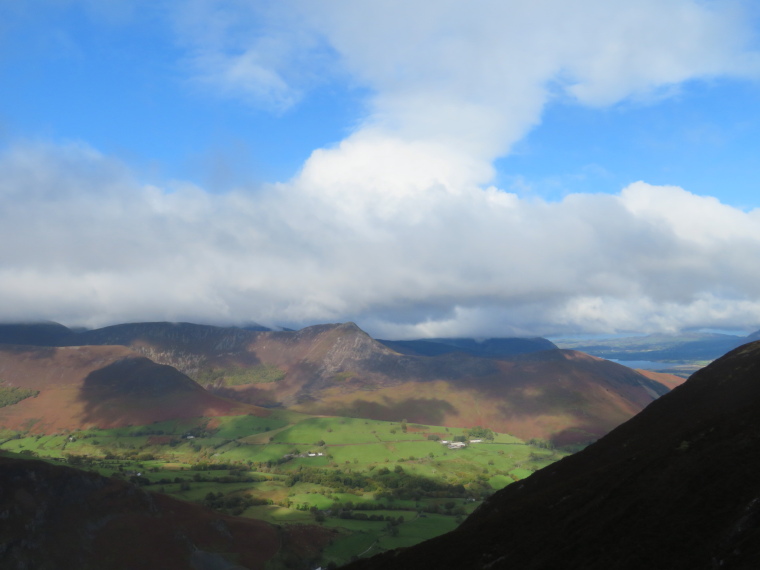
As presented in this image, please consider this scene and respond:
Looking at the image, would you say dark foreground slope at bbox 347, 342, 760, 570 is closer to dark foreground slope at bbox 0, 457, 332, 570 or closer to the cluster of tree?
dark foreground slope at bbox 0, 457, 332, 570

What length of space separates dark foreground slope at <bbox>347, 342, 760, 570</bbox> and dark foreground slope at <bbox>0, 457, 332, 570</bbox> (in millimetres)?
69921

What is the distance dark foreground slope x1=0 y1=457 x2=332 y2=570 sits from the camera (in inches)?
4316

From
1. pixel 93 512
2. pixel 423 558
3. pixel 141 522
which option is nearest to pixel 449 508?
pixel 141 522

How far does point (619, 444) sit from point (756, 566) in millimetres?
50328

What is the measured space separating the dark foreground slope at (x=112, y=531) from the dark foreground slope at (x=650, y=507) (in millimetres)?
69921

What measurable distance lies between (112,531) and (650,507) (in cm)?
12404

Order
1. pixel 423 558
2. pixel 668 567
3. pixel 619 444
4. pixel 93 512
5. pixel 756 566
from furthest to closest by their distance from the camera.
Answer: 1. pixel 93 512
2. pixel 619 444
3. pixel 423 558
4. pixel 668 567
5. pixel 756 566

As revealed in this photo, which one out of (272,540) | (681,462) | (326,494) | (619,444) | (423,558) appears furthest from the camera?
(326,494)

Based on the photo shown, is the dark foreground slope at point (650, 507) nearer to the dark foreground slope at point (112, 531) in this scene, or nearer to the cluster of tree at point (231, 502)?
the dark foreground slope at point (112, 531)

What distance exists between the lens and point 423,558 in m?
61.8

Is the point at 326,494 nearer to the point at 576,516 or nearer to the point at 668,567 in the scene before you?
the point at 576,516

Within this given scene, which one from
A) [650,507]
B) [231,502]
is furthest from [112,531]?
[650,507]

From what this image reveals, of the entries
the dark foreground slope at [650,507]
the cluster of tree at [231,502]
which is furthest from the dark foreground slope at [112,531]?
the dark foreground slope at [650,507]

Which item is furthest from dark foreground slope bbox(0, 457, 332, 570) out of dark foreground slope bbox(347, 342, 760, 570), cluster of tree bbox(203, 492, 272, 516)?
dark foreground slope bbox(347, 342, 760, 570)
